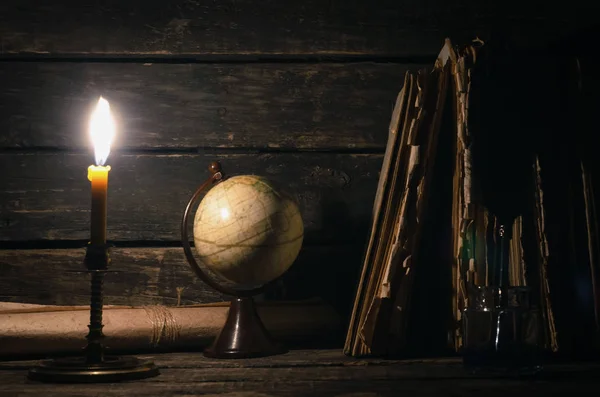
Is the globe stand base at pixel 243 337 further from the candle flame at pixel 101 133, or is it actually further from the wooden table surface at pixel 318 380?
the candle flame at pixel 101 133

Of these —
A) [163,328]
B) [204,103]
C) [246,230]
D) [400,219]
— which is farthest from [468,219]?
[204,103]

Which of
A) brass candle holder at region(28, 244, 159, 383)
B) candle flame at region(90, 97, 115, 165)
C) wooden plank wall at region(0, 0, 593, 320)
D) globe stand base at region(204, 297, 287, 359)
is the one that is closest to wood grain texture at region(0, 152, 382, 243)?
wooden plank wall at region(0, 0, 593, 320)

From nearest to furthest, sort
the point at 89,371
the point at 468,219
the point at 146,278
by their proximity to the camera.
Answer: the point at 89,371, the point at 468,219, the point at 146,278

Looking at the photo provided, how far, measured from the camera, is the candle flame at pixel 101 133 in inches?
59.4

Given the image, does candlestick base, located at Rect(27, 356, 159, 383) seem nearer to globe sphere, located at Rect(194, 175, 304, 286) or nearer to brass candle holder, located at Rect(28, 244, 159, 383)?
brass candle holder, located at Rect(28, 244, 159, 383)

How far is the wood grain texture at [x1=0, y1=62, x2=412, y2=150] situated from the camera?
6.96ft

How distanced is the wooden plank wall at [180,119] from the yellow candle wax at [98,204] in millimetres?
674

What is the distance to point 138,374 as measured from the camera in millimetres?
1468

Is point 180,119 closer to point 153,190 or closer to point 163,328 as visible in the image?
point 153,190

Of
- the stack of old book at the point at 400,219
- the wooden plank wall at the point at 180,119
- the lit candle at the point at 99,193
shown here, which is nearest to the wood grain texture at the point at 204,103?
the wooden plank wall at the point at 180,119

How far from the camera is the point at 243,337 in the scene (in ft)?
5.72

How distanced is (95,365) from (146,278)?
664 millimetres

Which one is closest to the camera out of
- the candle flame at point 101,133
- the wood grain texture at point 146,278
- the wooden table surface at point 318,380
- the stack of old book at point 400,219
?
the wooden table surface at point 318,380

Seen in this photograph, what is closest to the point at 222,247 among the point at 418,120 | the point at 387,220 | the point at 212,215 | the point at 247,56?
the point at 212,215
